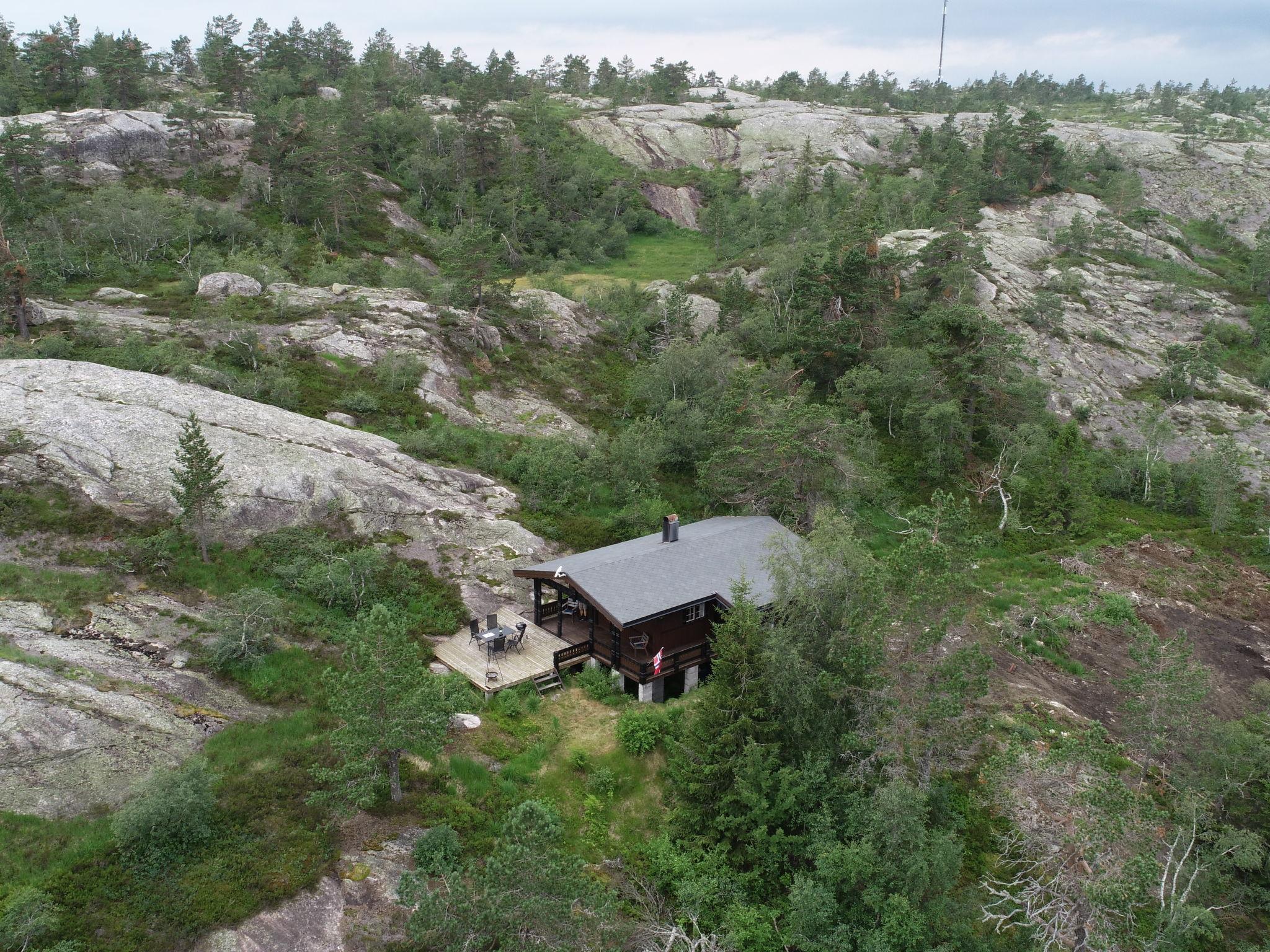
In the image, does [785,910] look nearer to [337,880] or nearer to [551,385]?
[337,880]

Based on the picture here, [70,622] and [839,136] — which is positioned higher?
[839,136]

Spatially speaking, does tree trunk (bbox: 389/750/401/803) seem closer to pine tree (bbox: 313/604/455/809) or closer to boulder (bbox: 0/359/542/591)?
pine tree (bbox: 313/604/455/809)

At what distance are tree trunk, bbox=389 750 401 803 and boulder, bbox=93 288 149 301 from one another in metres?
34.9

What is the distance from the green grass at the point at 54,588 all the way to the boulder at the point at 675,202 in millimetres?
69513

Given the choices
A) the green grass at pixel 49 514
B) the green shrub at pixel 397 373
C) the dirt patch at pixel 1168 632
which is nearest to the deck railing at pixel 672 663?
the dirt patch at pixel 1168 632

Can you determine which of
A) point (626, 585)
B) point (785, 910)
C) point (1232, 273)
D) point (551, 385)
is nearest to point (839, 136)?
point (1232, 273)

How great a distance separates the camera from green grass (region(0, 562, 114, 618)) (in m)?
19.1

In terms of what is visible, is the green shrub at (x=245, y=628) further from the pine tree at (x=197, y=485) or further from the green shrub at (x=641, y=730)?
the green shrub at (x=641, y=730)

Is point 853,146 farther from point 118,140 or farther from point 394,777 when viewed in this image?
point 394,777

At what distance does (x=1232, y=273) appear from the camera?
61531 mm

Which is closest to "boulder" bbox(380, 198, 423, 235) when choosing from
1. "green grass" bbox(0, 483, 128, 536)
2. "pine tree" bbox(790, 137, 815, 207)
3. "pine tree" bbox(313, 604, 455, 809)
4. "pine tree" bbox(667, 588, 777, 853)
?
"pine tree" bbox(790, 137, 815, 207)

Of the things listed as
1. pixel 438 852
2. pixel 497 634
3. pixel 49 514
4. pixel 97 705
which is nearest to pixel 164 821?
pixel 97 705

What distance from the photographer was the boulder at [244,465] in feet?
78.9

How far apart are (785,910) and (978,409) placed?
3170 centimetres
